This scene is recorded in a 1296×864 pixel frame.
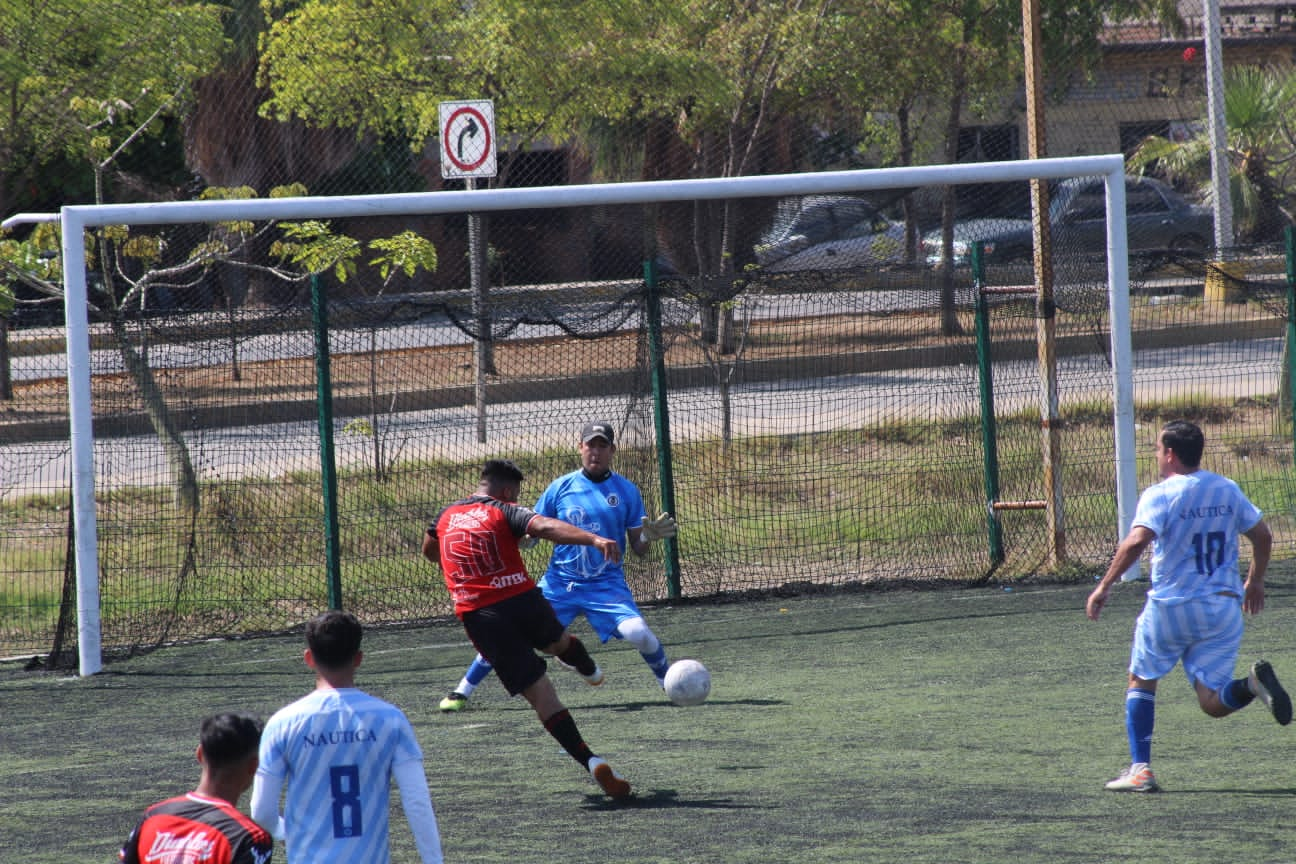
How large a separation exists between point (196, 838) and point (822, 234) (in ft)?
56.5

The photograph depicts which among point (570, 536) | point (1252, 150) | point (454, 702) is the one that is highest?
point (1252, 150)

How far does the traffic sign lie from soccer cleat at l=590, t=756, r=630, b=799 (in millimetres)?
6682

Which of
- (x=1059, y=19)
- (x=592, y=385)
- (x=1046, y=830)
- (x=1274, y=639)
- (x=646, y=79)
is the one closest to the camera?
(x=1046, y=830)

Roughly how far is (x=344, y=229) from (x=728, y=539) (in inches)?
421

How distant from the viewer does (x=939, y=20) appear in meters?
19.3

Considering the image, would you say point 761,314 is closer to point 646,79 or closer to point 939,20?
point 646,79

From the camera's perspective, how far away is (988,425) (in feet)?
41.6

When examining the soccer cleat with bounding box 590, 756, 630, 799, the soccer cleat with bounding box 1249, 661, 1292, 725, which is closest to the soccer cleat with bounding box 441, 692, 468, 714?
the soccer cleat with bounding box 590, 756, 630, 799

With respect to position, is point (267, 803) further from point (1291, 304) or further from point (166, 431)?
point (1291, 304)

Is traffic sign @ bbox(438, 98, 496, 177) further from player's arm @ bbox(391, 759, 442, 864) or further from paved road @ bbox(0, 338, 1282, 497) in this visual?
player's arm @ bbox(391, 759, 442, 864)

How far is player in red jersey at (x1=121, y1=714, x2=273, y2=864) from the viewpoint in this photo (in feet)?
11.6

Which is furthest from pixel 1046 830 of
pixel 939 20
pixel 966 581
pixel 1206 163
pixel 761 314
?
pixel 1206 163

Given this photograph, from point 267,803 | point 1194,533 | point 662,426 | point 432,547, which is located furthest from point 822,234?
point 267,803

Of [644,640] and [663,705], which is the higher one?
[644,640]
